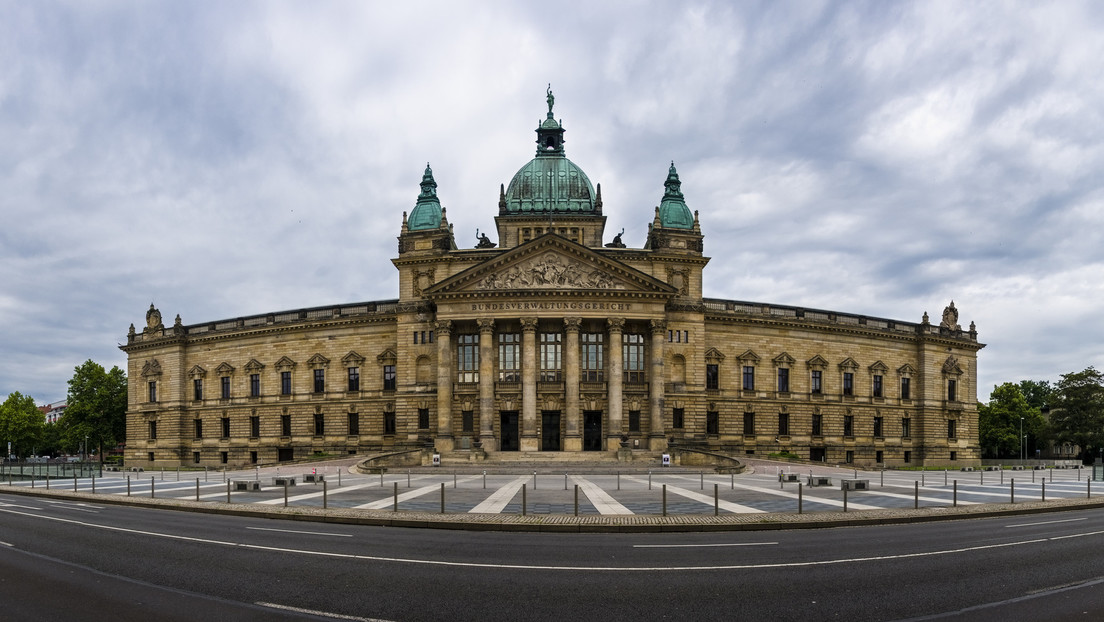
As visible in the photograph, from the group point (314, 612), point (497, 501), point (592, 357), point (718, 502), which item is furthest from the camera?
point (592, 357)

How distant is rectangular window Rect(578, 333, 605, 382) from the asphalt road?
44.7 m

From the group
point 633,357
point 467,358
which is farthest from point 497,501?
point 633,357

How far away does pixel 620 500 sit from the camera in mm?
28422

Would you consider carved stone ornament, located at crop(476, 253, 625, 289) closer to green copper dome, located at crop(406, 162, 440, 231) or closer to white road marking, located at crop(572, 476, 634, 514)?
green copper dome, located at crop(406, 162, 440, 231)

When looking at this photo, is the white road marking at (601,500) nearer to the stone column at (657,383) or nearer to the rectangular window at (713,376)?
the stone column at (657,383)

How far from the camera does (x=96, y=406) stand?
91188 millimetres

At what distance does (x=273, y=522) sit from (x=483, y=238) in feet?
175

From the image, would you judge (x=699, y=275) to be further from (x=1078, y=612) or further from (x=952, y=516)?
(x=1078, y=612)

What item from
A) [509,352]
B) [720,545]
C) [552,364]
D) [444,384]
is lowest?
[720,545]

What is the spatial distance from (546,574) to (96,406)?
9296cm

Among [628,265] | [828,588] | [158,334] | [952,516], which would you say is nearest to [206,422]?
[158,334]

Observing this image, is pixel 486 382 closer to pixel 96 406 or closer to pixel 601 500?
pixel 601 500

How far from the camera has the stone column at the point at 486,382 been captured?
62094 millimetres

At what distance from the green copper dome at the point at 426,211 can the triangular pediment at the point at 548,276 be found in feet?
33.2
